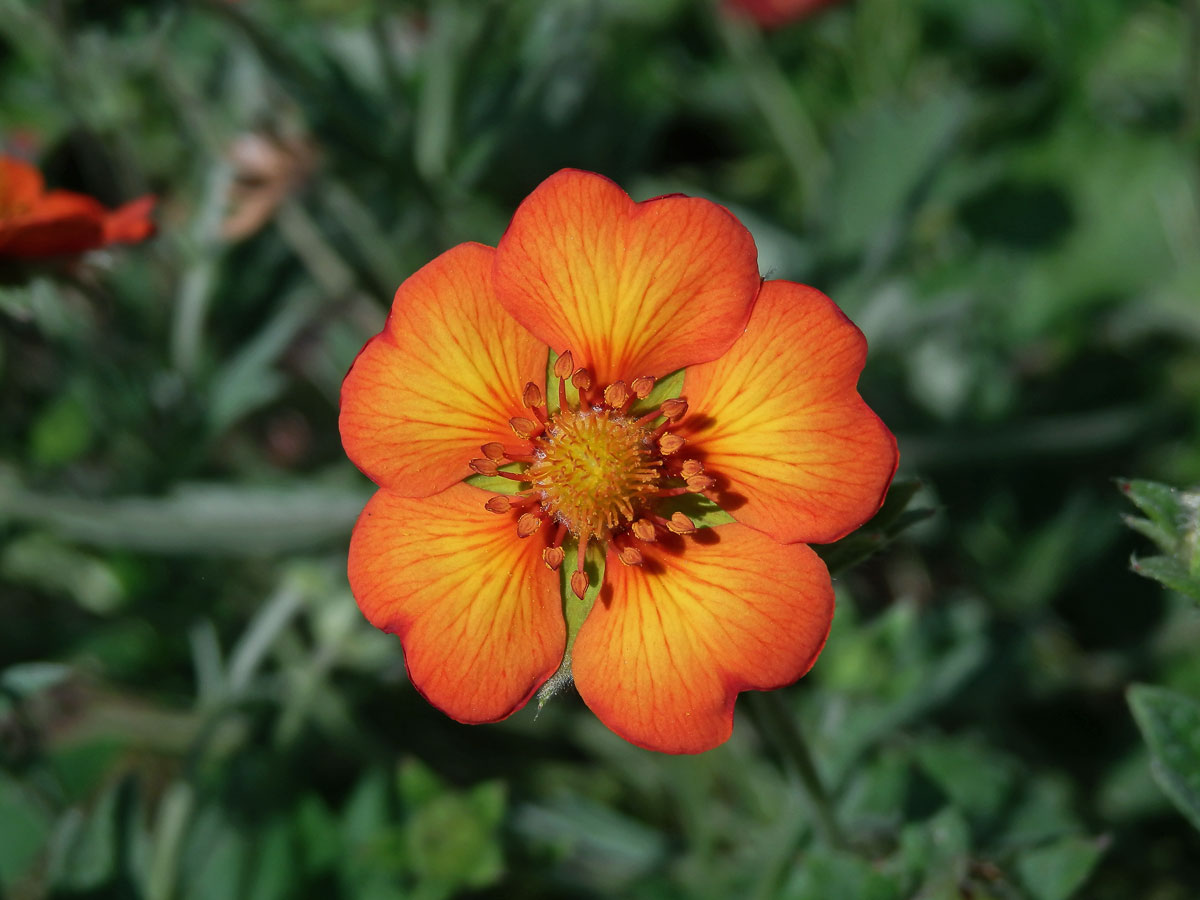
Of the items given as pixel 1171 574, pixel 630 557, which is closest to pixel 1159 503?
pixel 1171 574

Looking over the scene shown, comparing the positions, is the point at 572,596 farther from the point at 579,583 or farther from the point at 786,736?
the point at 786,736

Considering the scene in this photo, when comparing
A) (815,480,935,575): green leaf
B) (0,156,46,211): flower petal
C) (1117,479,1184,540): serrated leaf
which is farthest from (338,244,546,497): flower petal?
(0,156,46,211): flower petal

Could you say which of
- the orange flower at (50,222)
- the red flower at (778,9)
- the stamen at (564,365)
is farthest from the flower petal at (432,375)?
the red flower at (778,9)

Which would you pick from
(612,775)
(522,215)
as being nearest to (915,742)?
(612,775)

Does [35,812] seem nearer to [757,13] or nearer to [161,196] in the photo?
[161,196]

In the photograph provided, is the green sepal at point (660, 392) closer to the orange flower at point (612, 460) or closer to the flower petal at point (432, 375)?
the orange flower at point (612, 460)
